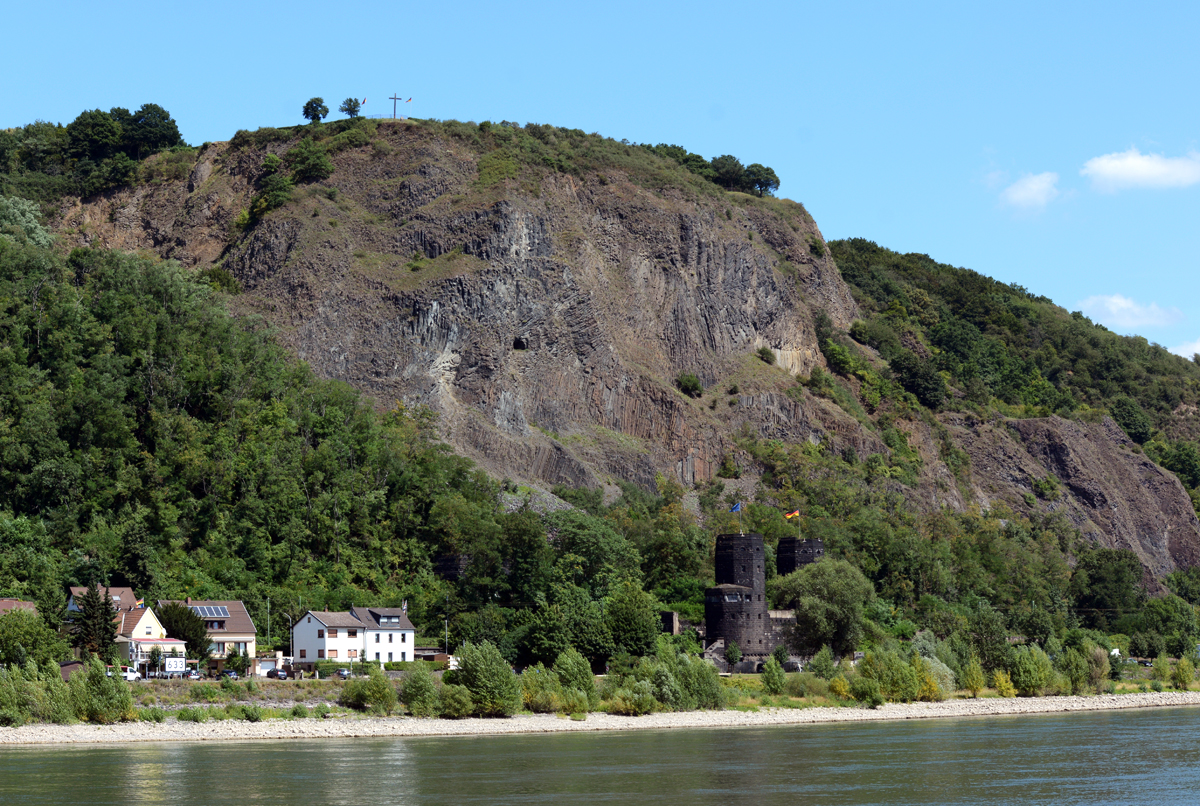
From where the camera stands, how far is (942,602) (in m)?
122

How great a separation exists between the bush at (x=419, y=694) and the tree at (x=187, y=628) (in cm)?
1296

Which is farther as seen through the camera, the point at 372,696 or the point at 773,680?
the point at 773,680

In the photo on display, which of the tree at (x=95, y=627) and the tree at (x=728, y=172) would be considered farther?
the tree at (x=728, y=172)

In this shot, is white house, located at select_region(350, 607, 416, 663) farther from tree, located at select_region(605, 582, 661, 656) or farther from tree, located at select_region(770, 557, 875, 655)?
tree, located at select_region(770, 557, 875, 655)

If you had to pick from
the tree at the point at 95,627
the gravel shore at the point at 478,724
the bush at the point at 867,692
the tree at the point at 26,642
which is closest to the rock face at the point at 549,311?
the bush at the point at 867,692

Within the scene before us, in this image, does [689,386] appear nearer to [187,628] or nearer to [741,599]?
[741,599]

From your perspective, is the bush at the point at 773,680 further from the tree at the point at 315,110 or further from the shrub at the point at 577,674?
the tree at the point at 315,110

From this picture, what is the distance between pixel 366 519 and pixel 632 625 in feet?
85.3

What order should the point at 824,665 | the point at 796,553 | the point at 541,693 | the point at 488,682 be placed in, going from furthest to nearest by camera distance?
the point at 796,553
the point at 824,665
the point at 541,693
the point at 488,682

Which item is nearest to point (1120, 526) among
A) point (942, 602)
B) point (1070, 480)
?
point (1070, 480)

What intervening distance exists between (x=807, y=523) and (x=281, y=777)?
81.0m

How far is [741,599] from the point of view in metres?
105

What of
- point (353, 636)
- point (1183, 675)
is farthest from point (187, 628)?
point (1183, 675)

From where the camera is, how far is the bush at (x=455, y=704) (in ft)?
249
